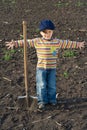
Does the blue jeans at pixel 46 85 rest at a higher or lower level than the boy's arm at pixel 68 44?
lower

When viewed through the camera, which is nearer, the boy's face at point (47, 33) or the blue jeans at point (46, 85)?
the boy's face at point (47, 33)

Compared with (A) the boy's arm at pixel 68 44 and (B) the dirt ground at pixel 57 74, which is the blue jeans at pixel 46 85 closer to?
(B) the dirt ground at pixel 57 74

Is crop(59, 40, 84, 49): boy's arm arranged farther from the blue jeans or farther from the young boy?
the blue jeans

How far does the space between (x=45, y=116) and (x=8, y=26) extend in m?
4.73

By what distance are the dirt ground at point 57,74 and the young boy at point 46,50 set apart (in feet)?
1.50

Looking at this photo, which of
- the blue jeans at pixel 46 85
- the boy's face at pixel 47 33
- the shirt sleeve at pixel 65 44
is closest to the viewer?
the boy's face at pixel 47 33

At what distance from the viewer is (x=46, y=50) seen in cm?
559

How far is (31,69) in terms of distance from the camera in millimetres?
7574

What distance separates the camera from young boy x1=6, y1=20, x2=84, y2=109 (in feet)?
18.2

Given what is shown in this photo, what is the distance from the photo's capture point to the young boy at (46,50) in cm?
555

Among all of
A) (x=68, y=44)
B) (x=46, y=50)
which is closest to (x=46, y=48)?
(x=46, y=50)

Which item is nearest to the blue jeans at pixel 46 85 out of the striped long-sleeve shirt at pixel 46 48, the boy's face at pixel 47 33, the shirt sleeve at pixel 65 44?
the striped long-sleeve shirt at pixel 46 48

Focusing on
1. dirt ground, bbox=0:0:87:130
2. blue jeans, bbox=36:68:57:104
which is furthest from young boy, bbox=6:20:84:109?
dirt ground, bbox=0:0:87:130

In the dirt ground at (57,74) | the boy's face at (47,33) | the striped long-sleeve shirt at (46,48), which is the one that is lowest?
the dirt ground at (57,74)
